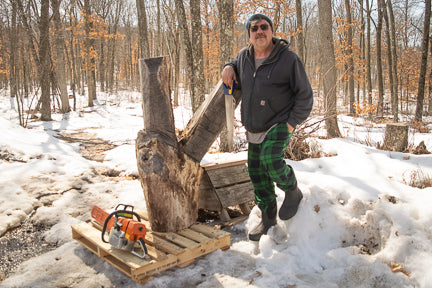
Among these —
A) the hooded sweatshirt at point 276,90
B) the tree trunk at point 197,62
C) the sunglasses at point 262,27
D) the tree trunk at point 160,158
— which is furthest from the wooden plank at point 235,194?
the tree trunk at point 197,62

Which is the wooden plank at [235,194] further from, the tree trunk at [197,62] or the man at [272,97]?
the tree trunk at [197,62]

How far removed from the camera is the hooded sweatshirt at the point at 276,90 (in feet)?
9.47

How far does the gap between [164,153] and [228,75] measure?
1047 millimetres

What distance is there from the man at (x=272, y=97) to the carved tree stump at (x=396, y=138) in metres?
4.29

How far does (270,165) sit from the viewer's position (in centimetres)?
301

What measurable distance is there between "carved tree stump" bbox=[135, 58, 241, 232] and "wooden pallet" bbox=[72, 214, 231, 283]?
20 cm

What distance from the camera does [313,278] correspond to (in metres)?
2.70

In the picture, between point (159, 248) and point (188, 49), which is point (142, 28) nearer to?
point (188, 49)

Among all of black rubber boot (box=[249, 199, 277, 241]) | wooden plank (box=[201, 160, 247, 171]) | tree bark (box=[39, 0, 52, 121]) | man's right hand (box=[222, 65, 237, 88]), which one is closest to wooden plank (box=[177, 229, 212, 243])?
black rubber boot (box=[249, 199, 277, 241])

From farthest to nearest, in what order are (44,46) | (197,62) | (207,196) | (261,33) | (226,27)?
(44,46)
(197,62)
(226,27)
(207,196)
(261,33)

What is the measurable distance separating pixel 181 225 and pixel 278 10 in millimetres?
14798

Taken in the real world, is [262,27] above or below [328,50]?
below

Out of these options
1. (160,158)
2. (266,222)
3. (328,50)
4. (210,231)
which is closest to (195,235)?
(210,231)

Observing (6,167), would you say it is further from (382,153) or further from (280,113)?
(382,153)
